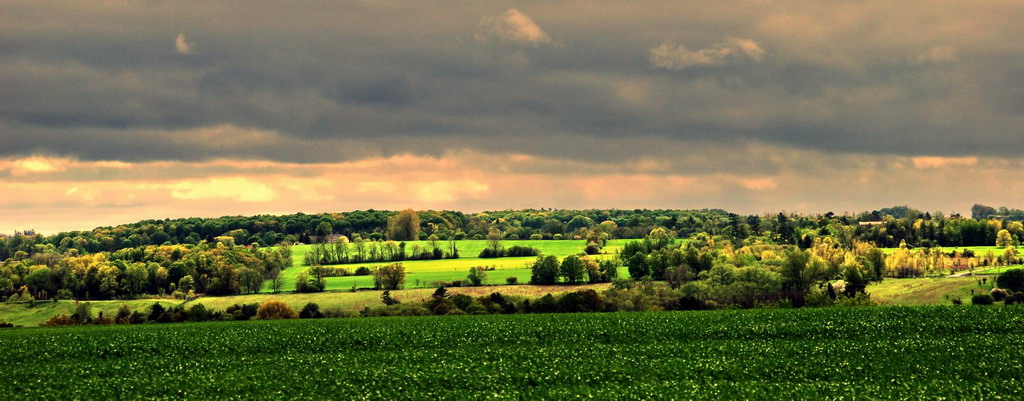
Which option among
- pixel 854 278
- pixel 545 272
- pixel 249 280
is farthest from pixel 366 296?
pixel 854 278

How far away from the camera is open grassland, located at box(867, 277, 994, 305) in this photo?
5856 inches

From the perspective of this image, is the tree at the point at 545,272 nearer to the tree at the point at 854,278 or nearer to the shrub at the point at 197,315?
the tree at the point at 854,278

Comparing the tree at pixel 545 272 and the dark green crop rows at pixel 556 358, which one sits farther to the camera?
the tree at pixel 545 272

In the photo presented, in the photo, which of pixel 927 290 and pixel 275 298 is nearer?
pixel 927 290

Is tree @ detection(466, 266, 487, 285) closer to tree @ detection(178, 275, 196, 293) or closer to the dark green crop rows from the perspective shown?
tree @ detection(178, 275, 196, 293)

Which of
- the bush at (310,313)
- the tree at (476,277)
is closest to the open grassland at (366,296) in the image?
the tree at (476,277)

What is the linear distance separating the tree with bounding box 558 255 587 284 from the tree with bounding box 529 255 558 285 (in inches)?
79.0

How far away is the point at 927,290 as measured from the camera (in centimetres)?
15938

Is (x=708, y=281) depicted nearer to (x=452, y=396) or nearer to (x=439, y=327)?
(x=439, y=327)

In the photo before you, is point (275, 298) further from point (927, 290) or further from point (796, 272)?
point (927, 290)

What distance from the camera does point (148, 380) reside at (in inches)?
1714

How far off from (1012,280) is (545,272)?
9807cm

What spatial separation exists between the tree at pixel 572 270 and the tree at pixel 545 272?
6.58 feet

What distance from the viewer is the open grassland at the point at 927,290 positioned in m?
149
